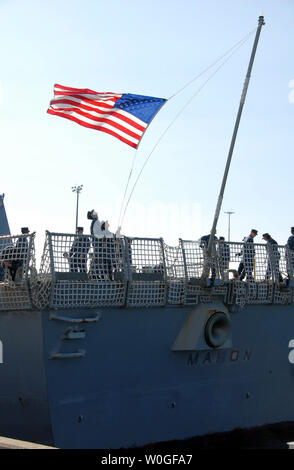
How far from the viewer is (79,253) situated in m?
10.3

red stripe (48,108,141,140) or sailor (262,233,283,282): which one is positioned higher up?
red stripe (48,108,141,140)

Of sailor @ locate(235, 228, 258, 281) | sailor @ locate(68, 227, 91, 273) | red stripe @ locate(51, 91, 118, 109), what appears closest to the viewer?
sailor @ locate(68, 227, 91, 273)

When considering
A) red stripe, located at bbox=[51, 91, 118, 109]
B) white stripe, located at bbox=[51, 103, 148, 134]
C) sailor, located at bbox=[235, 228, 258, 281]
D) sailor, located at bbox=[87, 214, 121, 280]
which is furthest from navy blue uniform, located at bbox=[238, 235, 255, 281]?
red stripe, located at bbox=[51, 91, 118, 109]

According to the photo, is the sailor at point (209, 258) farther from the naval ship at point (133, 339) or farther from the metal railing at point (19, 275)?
the metal railing at point (19, 275)

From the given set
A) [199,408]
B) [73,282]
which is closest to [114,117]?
[73,282]

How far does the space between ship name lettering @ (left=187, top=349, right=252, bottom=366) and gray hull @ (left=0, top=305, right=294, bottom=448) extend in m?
0.02

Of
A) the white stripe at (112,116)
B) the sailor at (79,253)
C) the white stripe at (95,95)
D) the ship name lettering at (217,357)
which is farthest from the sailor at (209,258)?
the white stripe at (95,95)

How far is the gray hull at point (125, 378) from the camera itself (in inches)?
395

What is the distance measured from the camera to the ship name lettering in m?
11.7

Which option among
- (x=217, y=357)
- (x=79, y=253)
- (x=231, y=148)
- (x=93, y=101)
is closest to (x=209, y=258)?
(x=217, y=357)

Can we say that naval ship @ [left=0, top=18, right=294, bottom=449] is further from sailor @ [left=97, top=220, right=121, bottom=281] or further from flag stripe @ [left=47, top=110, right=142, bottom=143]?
flag stripe @ [left=47, top=110, right=142, bottom=143]

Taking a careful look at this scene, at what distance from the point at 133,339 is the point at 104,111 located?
15.6ft
